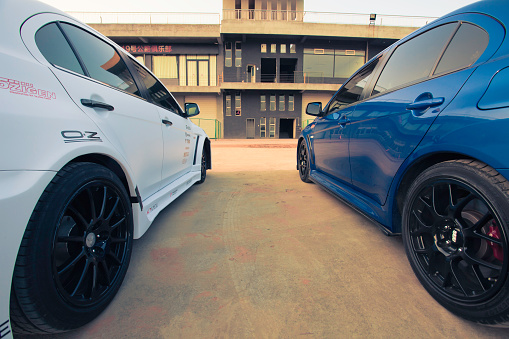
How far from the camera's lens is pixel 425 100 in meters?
1.48

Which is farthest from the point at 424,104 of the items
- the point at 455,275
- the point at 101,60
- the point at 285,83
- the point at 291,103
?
the point at 291,103

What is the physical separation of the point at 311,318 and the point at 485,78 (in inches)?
60.8

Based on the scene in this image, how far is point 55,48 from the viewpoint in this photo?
52.7 inches

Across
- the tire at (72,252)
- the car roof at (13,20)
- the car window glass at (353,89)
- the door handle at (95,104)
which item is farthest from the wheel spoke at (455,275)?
the car roof at (13,20)

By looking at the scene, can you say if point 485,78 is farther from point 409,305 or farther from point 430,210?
point 409,305

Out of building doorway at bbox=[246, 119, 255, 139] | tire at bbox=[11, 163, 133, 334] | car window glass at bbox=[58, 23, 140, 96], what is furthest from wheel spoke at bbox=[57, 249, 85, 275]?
building doorway at bbox=[246, 119, 255, 139]

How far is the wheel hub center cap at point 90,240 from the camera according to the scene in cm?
125

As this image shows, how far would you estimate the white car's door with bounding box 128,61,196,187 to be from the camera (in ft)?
8.39

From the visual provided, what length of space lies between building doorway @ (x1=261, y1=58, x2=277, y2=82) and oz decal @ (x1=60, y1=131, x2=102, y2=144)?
2449 cm

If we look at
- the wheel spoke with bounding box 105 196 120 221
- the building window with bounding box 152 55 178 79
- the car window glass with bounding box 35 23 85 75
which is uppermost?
the building window with bounding box 152 55 178 79

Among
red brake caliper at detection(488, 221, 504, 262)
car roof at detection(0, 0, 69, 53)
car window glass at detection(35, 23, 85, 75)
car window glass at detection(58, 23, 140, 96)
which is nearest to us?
car roof at detection(0, 0, 69, 53)

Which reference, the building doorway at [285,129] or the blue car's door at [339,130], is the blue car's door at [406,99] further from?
the building doorway at [285,129]

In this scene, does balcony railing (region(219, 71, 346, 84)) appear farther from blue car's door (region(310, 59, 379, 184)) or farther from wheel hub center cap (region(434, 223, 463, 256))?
wheel hub center cap (region(434, 223, 463, 256))

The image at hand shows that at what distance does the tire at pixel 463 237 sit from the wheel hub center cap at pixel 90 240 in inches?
76.9
